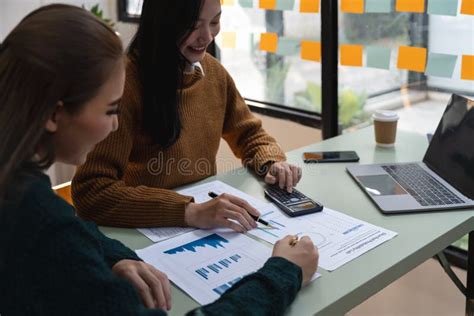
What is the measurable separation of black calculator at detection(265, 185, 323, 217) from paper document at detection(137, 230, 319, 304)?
0.17 m

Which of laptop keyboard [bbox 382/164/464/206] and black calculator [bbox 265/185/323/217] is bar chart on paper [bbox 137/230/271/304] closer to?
black calculator [bbox 265/185/323/217]

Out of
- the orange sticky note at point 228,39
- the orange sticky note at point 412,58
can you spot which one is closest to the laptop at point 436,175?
the orange sticky note at point 412,58

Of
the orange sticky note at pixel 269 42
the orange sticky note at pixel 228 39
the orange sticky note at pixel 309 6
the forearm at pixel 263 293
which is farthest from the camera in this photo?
the orange sticky note at pixel 228 39

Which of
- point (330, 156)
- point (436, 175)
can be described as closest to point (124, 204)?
point (330, 156)

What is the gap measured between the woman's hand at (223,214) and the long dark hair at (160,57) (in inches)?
11.9

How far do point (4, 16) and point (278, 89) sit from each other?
4.55 ft

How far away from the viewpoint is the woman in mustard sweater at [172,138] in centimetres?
124

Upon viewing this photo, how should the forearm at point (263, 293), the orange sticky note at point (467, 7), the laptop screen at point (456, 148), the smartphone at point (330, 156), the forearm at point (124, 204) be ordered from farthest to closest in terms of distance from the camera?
1. the orange sticky note at point (467, 7)
2. the smartphone at point (330, 156)
3. the laptop screen at point (456, 148)
4. the forearm at point (124, 204)
5. the forearm at point (263, 293)

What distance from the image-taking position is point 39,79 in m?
0.72

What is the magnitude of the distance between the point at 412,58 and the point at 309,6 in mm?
529

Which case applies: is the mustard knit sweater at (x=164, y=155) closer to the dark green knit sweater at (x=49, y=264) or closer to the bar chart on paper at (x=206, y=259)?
the bar chart on paper at (x=206, y=259)

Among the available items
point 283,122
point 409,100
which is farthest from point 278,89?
point 409,100

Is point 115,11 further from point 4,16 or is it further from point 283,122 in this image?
point 283,122

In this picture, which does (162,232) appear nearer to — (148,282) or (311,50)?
(148,282)
